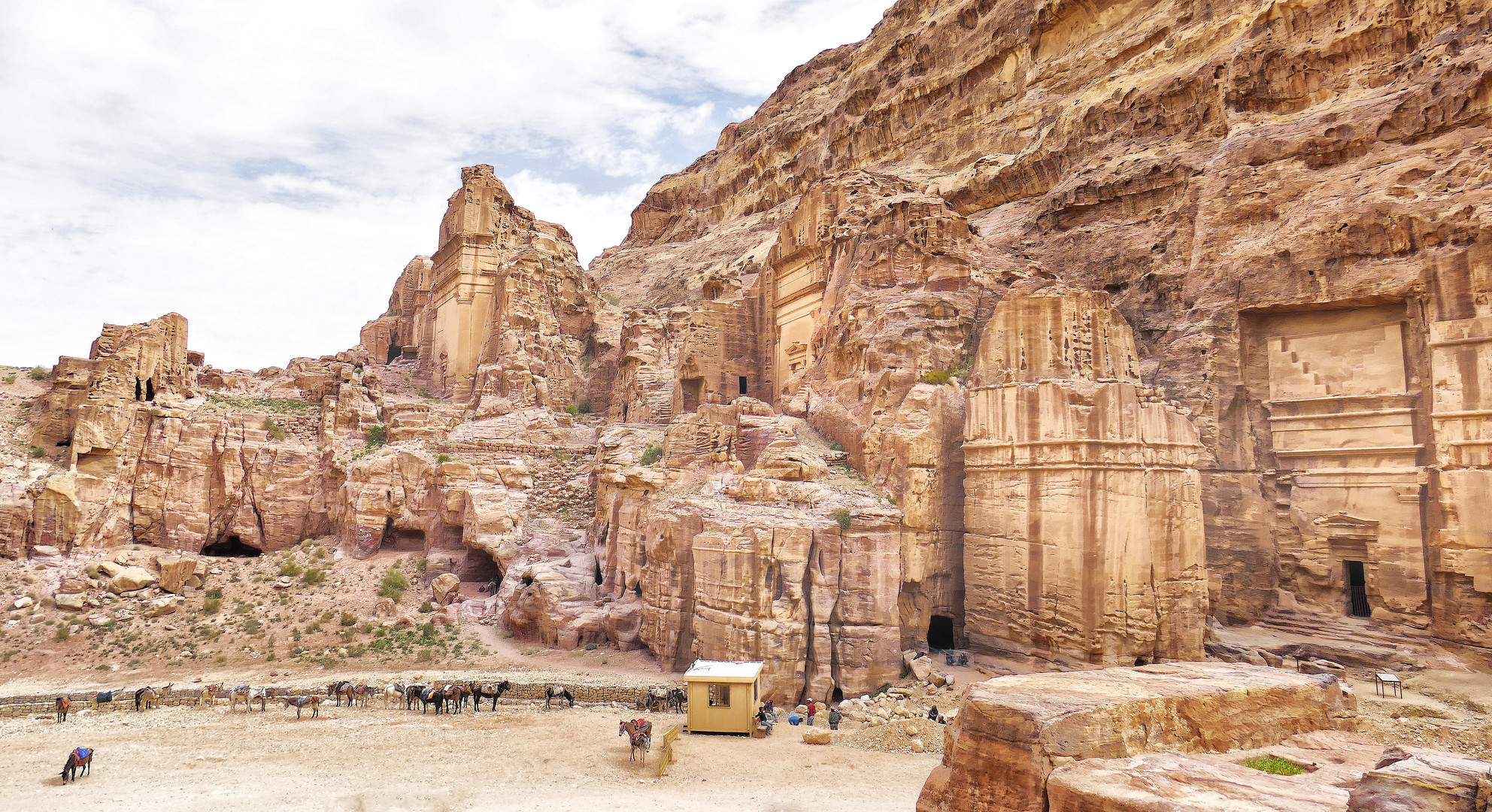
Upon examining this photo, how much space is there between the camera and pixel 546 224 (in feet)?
128

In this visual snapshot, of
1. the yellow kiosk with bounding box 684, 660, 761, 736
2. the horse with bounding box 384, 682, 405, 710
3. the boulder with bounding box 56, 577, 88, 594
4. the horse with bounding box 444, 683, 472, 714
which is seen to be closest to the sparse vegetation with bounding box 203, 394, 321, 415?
the boulder with bounding box 56, 577, 88, 594

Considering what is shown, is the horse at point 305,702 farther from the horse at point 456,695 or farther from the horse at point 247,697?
the horse at point 456,695

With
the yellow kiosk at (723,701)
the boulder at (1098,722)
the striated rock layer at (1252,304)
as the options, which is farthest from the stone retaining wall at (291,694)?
the boulder at (1098,722)

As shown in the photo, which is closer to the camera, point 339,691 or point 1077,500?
point 1077,500

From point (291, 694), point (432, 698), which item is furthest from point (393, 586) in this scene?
point (432, 698)

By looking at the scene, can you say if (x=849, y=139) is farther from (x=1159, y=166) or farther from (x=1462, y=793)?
(x=1462, y=793)

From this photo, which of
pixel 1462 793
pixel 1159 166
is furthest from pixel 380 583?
pixel 1159 166

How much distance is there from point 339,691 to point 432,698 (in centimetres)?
249

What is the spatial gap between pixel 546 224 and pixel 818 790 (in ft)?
106

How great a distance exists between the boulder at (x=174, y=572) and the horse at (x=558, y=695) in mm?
13334

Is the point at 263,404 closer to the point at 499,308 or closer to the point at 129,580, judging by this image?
the point at 129,580

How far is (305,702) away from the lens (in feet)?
57.8

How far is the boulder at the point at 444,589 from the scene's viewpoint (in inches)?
928

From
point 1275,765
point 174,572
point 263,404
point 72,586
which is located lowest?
point 72,586
